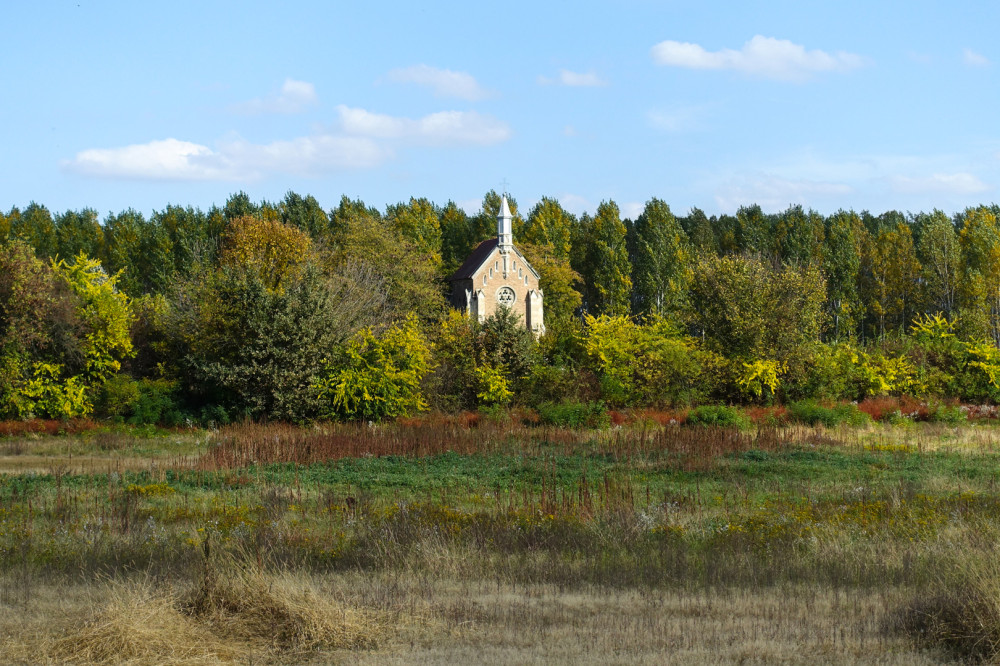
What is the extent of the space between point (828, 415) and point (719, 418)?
3440 millimetres

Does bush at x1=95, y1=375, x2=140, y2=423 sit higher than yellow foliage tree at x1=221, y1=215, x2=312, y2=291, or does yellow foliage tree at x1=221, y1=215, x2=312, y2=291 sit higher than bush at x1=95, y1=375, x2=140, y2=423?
yellow foliage tree at x1=221, y1=215, x2=312, y2=291

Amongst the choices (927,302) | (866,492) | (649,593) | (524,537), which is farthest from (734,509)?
(927,302)

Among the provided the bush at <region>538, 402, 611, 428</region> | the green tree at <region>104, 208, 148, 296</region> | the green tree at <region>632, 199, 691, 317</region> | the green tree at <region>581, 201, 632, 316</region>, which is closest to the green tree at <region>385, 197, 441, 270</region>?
the green tree at <region>581, 201, 632, 316</region>

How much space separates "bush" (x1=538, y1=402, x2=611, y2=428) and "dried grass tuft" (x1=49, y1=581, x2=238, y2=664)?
858 inches

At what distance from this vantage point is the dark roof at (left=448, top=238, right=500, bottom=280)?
74.1 meters

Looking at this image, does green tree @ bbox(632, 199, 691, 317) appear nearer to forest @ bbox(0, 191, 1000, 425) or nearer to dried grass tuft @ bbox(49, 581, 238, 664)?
forest @ bbox(0, 191, 1000, 425)

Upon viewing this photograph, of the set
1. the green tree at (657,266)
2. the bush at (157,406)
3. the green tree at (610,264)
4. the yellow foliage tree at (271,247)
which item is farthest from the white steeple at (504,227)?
the bush at (157,406)

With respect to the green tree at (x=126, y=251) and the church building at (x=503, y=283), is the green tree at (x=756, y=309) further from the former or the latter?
the green tree at (x=126, y=251)

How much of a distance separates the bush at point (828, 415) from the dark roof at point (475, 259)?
151 feet

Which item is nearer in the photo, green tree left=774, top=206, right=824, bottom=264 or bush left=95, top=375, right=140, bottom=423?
bush left=95, top=375, right=140, bottom=423

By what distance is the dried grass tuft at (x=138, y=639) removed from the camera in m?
7.29

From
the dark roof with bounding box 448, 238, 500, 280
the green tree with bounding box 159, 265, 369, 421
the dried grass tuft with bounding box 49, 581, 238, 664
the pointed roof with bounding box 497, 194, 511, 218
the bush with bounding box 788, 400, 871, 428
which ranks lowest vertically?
the bush with bounding box 788, 400, 871, 428

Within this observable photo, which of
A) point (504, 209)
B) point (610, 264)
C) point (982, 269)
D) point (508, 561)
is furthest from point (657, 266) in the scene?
point (508, 561)

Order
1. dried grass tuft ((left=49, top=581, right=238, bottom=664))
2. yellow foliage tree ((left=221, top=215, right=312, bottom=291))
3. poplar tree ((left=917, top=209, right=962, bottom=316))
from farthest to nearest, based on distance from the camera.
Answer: poplar tree ((left=917, top=209, right=962, bottom=316))
yellow foliage tree ((left=221, top=215, right=312, bottom=291))
dried grass tuft ((left=49, top=581, right=238, bottom=664))
